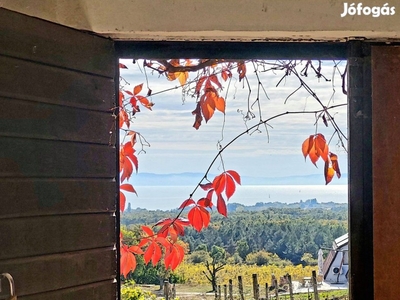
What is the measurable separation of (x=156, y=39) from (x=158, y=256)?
0.56 m

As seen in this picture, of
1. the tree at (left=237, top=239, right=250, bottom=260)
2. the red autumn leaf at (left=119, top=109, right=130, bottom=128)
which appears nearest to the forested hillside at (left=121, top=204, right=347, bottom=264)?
the tree at (left=237, top=239, right=250, bottom=260)

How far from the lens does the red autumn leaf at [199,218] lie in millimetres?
1200

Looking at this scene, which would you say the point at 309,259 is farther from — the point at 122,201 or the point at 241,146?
the point at 122,201

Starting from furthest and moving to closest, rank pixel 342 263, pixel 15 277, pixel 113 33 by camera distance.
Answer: pixel 342 263 → pixel 113 33 → pixel 15 277

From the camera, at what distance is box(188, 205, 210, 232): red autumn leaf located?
1200 mm

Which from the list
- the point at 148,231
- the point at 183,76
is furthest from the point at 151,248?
the point at 183,76

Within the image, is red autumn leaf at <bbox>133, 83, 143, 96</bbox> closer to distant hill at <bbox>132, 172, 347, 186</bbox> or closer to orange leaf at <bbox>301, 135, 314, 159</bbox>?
distant hill at <bbox>132, 172, 347, 186</bbox>

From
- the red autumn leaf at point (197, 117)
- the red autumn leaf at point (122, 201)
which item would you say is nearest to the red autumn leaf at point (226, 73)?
the red autumn leaf at point (197, 117)

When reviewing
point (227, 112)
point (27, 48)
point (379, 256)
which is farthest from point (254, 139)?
point (27, 48)

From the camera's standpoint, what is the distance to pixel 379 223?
1.07 m

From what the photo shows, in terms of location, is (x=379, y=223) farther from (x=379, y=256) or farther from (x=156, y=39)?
(x=156, y=39)

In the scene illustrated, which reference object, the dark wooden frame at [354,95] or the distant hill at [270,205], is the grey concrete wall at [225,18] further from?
the distant hill at [270,205]

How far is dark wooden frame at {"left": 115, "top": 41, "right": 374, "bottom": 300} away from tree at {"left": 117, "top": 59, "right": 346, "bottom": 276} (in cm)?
6

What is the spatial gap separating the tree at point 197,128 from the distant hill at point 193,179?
0.02m
